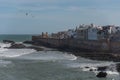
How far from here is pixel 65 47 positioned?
276 ft

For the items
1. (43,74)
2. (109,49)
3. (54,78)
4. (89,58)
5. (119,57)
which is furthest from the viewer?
(109,49)

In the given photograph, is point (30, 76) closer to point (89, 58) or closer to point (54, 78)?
point (54, 78)

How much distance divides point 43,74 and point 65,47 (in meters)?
47.0

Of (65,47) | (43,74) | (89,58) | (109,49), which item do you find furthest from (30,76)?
(65,47)

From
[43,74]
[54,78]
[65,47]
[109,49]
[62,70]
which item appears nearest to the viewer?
[54,78]

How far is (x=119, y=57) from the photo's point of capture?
50.5 meters

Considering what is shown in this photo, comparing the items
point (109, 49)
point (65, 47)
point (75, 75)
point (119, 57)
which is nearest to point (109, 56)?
point (119, 57)

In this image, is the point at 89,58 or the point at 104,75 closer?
the point at 104,75

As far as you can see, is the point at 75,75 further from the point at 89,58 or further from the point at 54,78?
the point at 89,58

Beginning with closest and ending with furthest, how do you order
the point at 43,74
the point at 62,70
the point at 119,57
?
the point at 43,74
the point at 62,70
the point at 119,57

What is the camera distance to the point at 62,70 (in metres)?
40.3

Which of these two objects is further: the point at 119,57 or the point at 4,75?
the point at 119,57

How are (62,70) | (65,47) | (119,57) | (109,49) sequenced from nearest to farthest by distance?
(62,70), (119,57), (109,49), (65,47)

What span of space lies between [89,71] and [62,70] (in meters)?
2.96
